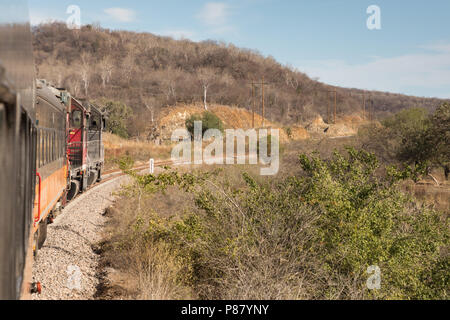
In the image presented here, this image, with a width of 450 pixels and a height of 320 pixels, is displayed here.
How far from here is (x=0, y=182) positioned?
2.52 metres

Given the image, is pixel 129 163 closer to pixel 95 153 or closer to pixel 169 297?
pixel 169 297

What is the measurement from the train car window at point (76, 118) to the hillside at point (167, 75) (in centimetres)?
4397

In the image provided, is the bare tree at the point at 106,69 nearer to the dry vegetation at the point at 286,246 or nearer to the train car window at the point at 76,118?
the train car window at the point at 76,118

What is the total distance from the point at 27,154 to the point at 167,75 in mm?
97241

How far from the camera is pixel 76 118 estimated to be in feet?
50.6

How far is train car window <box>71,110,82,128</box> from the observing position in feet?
50.6

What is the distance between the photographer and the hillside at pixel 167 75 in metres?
80.0

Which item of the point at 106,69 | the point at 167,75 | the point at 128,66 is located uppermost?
the point at 128,66

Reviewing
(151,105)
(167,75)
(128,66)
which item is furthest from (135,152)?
(128,66)

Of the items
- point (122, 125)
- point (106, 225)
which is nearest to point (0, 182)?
point (106, 225)

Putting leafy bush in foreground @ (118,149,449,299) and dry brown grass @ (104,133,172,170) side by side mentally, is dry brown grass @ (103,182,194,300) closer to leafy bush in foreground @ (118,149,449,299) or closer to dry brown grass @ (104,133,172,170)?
leafy bush in foreground @ (118,149,449,299)

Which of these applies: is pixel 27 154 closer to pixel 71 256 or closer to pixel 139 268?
pixel 139 268

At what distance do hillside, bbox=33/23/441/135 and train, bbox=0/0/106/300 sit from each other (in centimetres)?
4418

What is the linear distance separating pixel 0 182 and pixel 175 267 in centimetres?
550
